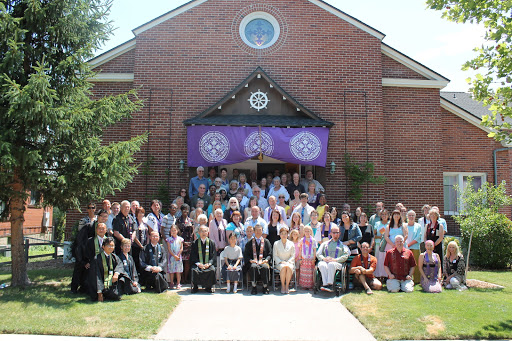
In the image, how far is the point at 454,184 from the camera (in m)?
15.5

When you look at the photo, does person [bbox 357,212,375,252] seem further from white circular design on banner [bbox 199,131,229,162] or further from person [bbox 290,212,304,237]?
white circular design on banner [bbox 199,131,229,162]

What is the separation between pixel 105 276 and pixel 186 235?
2.25 meters

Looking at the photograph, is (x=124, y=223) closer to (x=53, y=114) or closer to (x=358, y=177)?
(x=53, y=114)

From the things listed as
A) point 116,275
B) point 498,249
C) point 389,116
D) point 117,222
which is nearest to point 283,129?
point 389,116

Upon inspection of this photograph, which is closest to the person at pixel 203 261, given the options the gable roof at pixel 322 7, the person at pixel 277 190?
the person at pixel 277 190

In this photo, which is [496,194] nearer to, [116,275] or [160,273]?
[160,273]

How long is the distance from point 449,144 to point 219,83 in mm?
8493

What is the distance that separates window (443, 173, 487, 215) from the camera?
15.5 metres

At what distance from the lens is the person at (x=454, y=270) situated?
382 inches

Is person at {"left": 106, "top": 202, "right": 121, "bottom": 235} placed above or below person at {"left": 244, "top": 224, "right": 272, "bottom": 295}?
above

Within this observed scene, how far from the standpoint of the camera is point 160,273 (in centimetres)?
907

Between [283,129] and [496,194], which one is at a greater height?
[283,129]

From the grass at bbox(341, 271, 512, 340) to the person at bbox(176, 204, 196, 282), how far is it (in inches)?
141

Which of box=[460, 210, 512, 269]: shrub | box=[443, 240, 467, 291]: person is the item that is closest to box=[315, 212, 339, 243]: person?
box=[443, 240, 467, 291]: person
